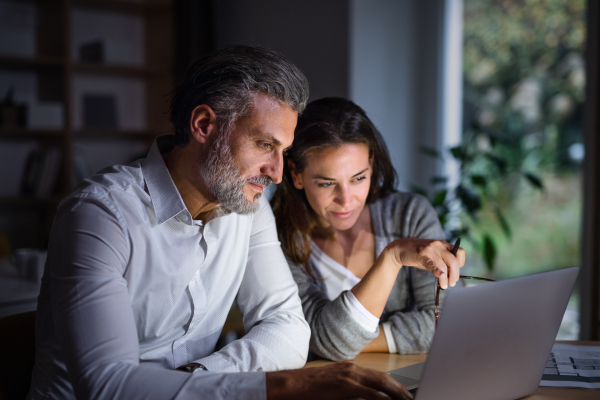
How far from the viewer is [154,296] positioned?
3.63 ft

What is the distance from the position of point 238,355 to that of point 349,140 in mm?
658

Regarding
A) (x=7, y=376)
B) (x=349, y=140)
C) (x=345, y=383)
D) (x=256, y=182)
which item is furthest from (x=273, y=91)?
(x=7, y=376)

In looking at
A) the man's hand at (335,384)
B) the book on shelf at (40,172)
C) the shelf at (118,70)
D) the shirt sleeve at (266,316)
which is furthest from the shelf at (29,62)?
the man's hand at (335,384)

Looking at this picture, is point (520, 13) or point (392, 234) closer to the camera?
point (392, 234)

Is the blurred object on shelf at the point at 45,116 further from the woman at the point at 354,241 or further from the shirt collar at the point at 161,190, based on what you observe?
the shirt collar at the point at 161,190

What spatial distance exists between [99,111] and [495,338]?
341cm

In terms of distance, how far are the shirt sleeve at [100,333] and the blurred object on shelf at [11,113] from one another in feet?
8.77

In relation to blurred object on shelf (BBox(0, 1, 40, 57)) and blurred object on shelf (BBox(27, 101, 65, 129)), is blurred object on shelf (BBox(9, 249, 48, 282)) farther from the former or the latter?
blurred object on shelf (BBox(0, 1, 40, 57))

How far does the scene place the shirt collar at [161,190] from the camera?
1.09 metres

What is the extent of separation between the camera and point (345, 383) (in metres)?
0.79

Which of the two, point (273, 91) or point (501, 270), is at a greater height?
point (273, 91)

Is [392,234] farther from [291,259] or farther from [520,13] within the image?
[520,13]

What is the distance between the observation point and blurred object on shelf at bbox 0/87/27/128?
317 cm

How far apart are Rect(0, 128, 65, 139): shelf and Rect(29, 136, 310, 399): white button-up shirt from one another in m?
2.37
